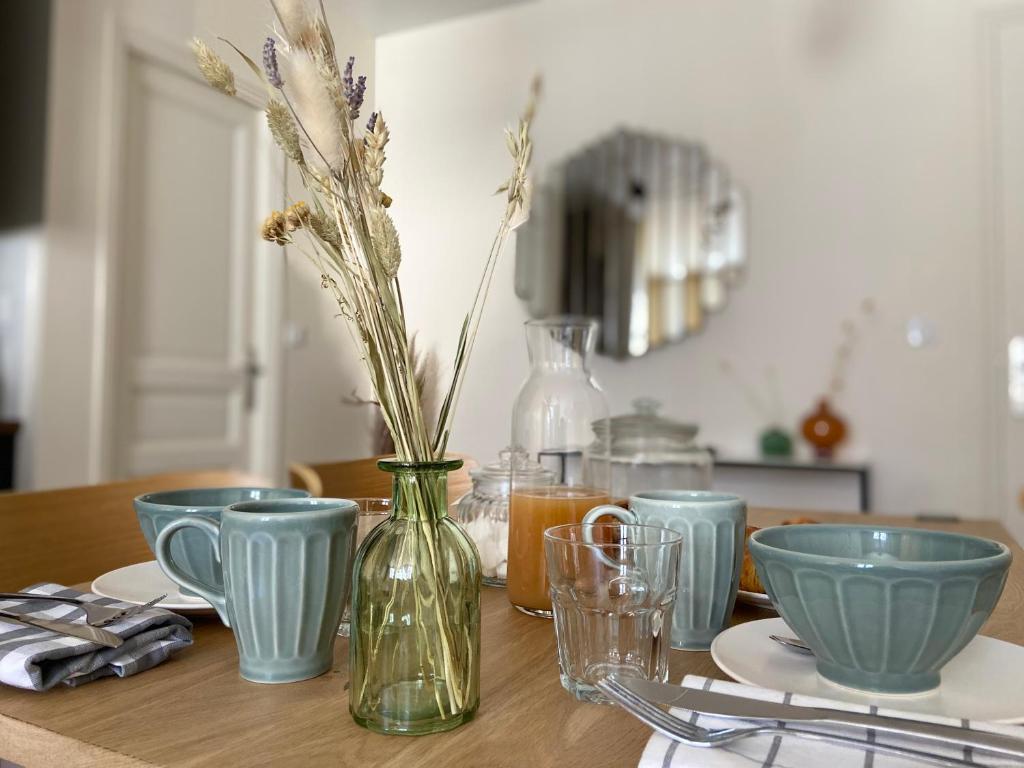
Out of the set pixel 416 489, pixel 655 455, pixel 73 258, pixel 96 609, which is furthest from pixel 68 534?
pixel 73 258

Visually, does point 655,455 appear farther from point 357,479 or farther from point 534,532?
point 534,532

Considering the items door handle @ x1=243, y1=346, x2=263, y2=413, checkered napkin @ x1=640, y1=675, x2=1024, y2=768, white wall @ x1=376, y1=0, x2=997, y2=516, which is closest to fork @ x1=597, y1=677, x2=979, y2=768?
checkered napkin @ x1=640, y1=675, x2=1024, y2=768

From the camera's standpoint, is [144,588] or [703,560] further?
[144,588]

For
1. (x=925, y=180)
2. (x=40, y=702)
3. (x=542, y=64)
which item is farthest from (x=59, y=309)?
(x=925, y=180)

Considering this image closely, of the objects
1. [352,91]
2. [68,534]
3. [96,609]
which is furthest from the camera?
[68,534]

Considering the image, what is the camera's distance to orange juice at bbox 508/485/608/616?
711mm

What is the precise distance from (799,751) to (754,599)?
36 centimetres

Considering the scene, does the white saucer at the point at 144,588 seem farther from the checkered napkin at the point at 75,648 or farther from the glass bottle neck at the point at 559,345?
the glass bottle neck at the point at 559,345

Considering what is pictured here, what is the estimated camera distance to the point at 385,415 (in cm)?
51

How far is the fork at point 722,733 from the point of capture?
387mm

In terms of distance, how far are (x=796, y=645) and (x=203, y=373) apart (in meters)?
3.19

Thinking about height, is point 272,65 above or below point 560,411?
above

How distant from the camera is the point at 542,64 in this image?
12.4 feet

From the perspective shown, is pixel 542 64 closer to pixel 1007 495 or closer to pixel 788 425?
pixel 788 425
